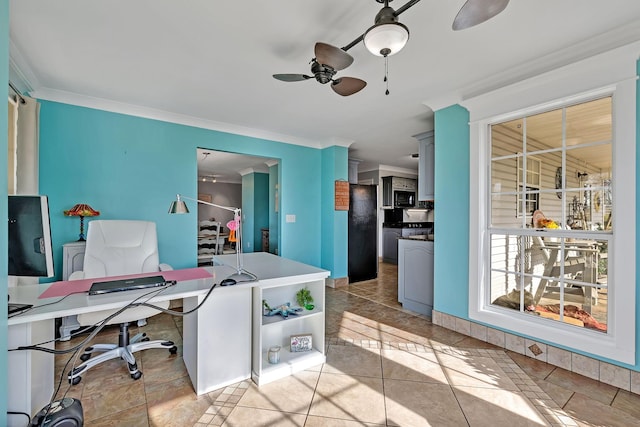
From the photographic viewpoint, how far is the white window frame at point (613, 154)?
1.88 m

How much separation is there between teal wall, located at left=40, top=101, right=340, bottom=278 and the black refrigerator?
6.10 feet

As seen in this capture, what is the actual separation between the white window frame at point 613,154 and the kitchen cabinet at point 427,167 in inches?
37.2

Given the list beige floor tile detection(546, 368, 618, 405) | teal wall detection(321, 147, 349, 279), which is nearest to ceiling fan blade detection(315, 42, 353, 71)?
beige floor tile detection(546, 368, 618, 405)

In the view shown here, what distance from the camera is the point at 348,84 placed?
2104 mm

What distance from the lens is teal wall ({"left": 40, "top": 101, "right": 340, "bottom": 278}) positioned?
2859 millimetres

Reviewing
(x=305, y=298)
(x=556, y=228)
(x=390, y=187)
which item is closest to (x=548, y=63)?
Answer: (x=556, y=228)

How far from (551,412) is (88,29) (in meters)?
3.76

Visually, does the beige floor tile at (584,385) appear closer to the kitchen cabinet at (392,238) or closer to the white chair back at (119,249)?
the white chair back at (119,249)

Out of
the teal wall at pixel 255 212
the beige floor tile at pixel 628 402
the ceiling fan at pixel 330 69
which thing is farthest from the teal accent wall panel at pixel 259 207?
the beige floor tile at pixel 628 402

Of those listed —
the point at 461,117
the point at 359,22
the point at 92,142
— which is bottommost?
the point at 92,142

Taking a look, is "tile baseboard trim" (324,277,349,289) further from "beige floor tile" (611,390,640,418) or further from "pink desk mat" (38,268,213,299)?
"beige floor tile" (611,390,640,418)

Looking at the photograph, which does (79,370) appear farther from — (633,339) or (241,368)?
(633,339)

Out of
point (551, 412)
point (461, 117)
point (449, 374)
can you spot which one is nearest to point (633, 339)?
point (551, 412)

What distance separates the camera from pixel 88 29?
186cm
